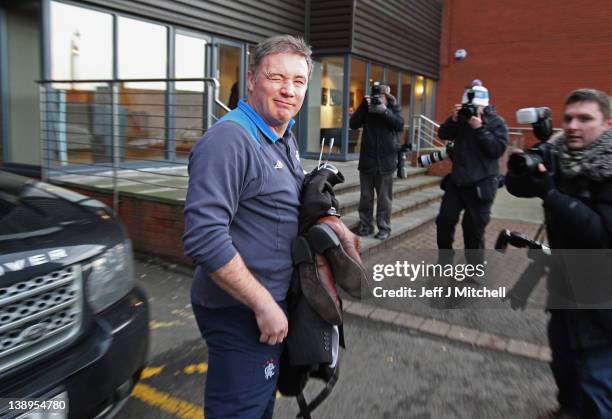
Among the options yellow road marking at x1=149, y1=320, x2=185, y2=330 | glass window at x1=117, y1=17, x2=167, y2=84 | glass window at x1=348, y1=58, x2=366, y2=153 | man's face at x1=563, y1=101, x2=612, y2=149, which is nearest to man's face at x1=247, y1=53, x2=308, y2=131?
man's face at x1=563, y1=101, x2=612, y2=149

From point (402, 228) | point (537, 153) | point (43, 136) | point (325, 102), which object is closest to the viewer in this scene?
point (537, 153)

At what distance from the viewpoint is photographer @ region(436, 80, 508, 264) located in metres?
4.63

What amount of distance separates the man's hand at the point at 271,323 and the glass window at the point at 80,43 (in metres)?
6.76

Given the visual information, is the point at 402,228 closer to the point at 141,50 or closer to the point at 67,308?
the point at 141,50

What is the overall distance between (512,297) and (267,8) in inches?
353

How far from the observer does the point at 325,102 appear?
40.7ft

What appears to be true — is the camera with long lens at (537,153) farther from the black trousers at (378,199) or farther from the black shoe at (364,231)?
the black shoe at (364,231)

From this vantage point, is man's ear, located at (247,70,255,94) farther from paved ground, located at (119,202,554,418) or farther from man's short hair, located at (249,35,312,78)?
paved ground, located at (119,202,554,418)

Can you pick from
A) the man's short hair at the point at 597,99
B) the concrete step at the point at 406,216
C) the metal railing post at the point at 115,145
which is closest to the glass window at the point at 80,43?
the metal railing post at the point at 115,145

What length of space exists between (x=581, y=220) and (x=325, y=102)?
34.5 feet

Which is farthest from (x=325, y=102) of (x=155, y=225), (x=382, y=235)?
(x=155, y=225)

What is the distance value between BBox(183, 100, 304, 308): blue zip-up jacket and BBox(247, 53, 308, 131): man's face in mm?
47

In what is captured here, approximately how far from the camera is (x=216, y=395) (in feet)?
5.67

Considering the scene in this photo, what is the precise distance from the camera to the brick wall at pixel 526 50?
15.2m
